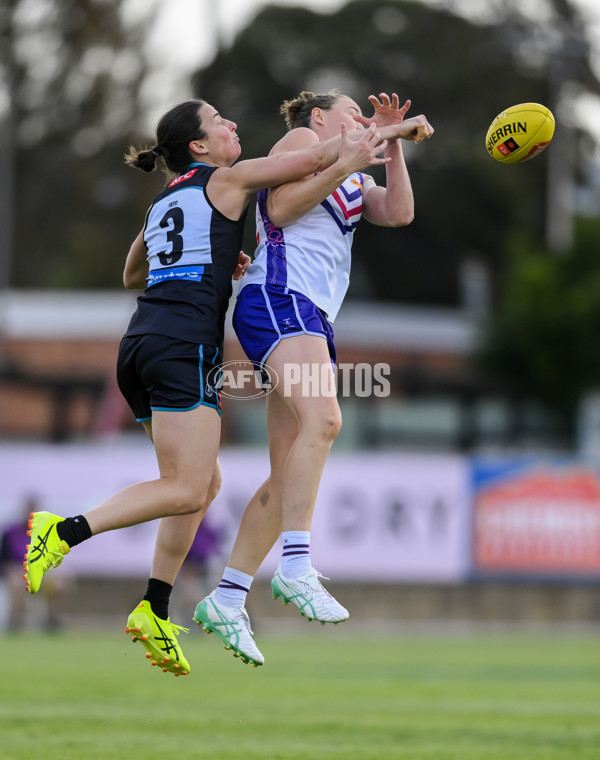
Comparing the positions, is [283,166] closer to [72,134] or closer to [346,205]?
[346,205]

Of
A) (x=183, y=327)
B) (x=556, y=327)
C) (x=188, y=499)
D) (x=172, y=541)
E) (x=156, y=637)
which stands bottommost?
(x=156, y=637)

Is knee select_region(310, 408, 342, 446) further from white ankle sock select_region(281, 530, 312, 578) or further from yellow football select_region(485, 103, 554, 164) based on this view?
yellow football select_region(485, 103, 554, 164)

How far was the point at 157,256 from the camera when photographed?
20.7 feet

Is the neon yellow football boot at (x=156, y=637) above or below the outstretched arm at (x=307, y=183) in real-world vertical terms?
below

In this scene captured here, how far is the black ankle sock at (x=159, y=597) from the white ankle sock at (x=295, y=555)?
2.07ft

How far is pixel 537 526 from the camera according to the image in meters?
20.2

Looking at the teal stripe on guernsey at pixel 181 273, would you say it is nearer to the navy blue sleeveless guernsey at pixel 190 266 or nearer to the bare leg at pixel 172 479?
the navy blue sleeveless guernsey at pixel 190 266

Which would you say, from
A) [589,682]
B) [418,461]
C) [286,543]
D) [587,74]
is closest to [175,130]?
[286,543]

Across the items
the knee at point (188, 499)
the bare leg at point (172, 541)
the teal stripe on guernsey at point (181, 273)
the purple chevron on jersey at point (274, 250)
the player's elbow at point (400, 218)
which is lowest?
the bare leg at point (172, 541)

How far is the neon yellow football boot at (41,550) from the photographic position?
6012mm

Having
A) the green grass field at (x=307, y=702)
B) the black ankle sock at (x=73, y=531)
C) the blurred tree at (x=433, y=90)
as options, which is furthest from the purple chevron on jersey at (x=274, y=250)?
the blurred tree at (x=433, y=90)

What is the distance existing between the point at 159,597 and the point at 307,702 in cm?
525

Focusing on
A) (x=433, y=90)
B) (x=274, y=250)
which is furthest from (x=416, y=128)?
(x=433, y=90)

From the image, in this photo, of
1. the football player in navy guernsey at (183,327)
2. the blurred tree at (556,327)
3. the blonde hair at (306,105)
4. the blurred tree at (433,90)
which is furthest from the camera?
the blurred tree at (433,90)
